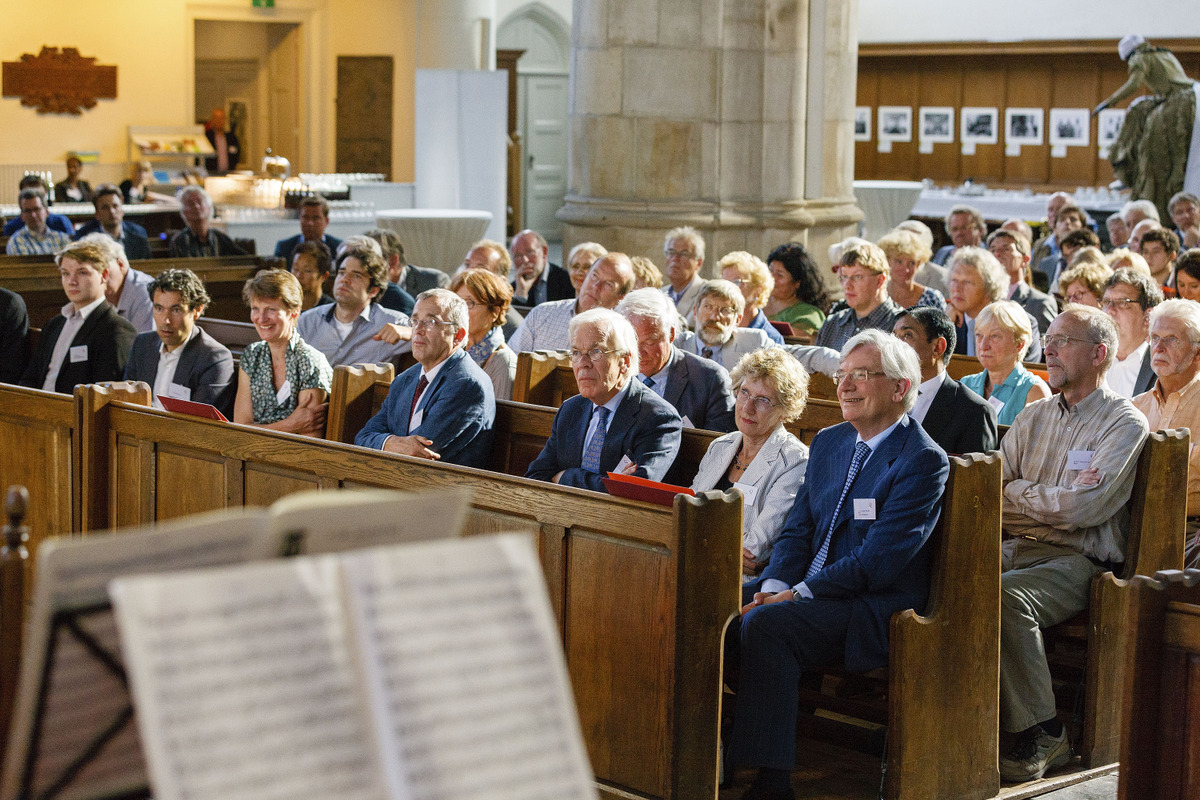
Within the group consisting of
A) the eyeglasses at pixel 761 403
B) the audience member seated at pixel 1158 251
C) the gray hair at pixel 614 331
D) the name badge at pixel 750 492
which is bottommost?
the name badge at pixel 750 492

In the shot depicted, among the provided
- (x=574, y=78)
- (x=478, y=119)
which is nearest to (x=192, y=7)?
(x=478, y=119)

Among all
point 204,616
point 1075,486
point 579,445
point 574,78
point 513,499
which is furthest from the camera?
point 574,78

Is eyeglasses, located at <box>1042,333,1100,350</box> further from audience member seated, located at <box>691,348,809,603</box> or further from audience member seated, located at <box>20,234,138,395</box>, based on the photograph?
audience member seated, located at <box>20,234,138,395</box>

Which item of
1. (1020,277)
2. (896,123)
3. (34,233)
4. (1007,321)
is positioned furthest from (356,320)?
(896,123)

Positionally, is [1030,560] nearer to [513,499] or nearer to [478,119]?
[513,499]

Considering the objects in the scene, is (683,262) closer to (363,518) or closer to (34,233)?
(34,233)

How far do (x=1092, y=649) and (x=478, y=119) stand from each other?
7437mm

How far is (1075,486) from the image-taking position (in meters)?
3.81

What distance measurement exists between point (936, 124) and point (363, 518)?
52.8ft

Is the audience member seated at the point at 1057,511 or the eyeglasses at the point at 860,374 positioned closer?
the eyeglasses at the point at 860,374

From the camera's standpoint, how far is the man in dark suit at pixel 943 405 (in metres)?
4.09

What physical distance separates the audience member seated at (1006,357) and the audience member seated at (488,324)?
1.68 meters

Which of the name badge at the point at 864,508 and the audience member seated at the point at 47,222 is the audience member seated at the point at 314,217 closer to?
the audience member seated at the point at 47,222

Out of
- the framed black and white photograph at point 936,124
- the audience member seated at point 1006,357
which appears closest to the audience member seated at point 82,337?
the audience member seated at point 1006,357
